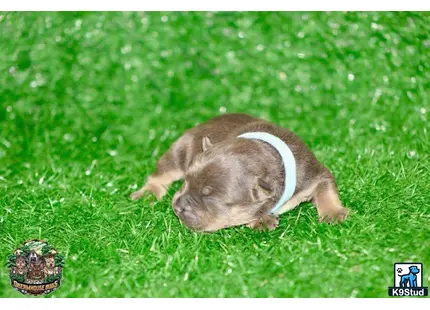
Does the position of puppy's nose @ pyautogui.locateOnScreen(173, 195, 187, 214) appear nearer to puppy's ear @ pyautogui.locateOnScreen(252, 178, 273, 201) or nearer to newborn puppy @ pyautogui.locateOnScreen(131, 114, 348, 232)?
newborn puppy @ pyautogui.locateOnScreen(131, 114, 348, 232)

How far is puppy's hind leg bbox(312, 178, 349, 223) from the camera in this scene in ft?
20.5

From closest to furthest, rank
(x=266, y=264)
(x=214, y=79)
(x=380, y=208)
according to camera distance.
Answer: (x=266, y=264), (x=380, y=208), (x=214, y=79)

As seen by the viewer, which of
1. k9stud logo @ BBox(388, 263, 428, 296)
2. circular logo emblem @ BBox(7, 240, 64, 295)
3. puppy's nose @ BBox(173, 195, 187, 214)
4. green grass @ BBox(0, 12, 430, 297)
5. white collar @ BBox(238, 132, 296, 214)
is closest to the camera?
k9stud logo @ BBox(388, 263, 428, 296)

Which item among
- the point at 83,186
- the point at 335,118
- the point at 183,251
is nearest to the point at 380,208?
the point at 183,251

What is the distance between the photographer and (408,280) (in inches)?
214

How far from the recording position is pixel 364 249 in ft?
18.8

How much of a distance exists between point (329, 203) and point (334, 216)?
16cm

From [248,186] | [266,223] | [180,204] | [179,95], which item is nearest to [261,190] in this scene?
[248,186]

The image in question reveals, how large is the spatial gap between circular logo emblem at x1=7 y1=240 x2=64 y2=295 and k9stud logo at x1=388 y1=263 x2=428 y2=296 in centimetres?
274

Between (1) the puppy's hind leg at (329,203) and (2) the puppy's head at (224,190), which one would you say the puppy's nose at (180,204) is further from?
(1) the puppy's hind leg at (329,203)

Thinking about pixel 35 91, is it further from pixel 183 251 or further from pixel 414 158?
pixel 414 158

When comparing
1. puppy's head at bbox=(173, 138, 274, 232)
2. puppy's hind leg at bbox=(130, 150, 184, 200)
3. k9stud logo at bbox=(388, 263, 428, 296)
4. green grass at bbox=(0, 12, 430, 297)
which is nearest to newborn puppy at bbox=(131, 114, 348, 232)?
puppy's head at bbox=(173, 138, 274, 232)

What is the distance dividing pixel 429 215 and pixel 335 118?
114 inches

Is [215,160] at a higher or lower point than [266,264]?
higher
